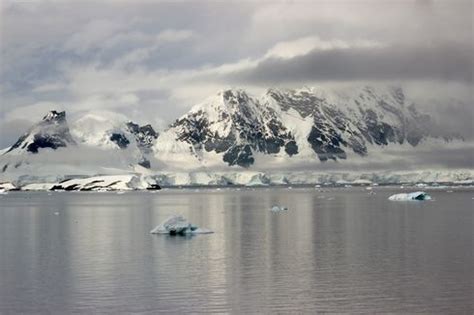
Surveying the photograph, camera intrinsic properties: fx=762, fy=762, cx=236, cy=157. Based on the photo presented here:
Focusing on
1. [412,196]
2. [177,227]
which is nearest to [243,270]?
[177,227]

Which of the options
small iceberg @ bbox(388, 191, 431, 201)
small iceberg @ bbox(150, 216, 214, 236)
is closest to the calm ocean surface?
small iceberg @ bbox(150, 216, 214, 236)

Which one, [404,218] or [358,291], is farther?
[404,218]

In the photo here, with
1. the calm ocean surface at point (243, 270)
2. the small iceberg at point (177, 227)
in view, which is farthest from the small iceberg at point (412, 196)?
the small iceberg at point (177, 227)

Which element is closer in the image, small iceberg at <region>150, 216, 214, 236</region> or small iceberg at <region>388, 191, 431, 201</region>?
small iceberg at <region>150, 216, 214, 236</region>

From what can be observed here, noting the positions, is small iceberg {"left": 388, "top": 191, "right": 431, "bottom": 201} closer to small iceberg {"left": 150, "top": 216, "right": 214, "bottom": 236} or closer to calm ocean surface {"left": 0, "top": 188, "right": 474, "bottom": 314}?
calm ocean surface {"left": 0, "top": 188, "right": 474, "bottom": 314}

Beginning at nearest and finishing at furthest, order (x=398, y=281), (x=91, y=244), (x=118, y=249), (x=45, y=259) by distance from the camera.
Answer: (x=398, y=281) < (x=45, y=259) < (x=118, y=249) < (x=91, y=244)

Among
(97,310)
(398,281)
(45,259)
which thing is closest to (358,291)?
(398,281)

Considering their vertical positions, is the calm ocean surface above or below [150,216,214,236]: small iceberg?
below

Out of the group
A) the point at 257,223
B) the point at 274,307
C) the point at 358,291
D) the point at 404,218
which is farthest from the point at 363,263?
the point at 404,218

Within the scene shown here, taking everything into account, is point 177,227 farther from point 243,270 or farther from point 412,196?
point 412,196

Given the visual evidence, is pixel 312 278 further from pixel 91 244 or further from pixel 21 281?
pixel 91 244

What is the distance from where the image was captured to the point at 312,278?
4497 cm

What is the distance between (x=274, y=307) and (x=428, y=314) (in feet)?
23.6

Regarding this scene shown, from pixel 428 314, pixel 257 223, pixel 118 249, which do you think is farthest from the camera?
pixel 257 223
